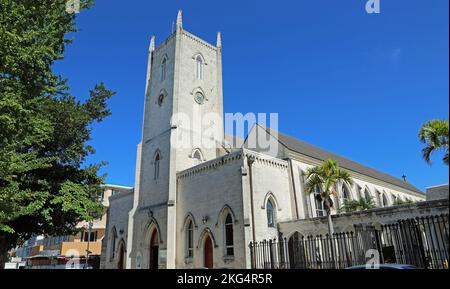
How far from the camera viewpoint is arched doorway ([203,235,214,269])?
857 inches

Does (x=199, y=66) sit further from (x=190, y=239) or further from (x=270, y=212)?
(x=190, y=239)

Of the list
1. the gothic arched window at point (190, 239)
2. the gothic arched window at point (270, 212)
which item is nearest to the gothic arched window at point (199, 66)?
the gothic arched window at point (190, 239)

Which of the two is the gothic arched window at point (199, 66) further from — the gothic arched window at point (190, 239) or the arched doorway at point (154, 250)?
the arched doorway at point (154, 250)

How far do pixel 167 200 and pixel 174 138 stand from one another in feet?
18.2

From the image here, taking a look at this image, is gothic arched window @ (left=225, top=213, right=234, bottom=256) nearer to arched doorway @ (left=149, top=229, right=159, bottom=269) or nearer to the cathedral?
the cathedral

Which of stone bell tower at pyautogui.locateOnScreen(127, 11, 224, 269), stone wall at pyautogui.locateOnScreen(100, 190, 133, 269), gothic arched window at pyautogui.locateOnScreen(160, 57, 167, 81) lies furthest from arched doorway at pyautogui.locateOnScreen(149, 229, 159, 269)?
gothic arched window at pyautogui.locateOnScreen(160, 57, 167, 81)

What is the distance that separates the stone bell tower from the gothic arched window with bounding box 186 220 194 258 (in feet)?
3.84

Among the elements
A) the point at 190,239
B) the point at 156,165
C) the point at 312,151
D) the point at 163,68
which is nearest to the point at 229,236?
the point at 190,239

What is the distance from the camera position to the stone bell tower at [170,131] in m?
25.9

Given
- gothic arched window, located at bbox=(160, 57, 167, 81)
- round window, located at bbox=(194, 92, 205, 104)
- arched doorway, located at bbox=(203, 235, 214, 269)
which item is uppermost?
A: gothic arched window, located at bbox=(160, 57, 167, 81)

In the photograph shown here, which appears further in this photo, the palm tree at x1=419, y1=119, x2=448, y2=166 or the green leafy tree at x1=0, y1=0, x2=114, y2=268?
the green leafy tree at x1=0, y1=0, x2=114, y2=268

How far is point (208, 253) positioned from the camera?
2214 centimetres

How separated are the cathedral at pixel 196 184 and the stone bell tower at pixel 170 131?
0.09m
